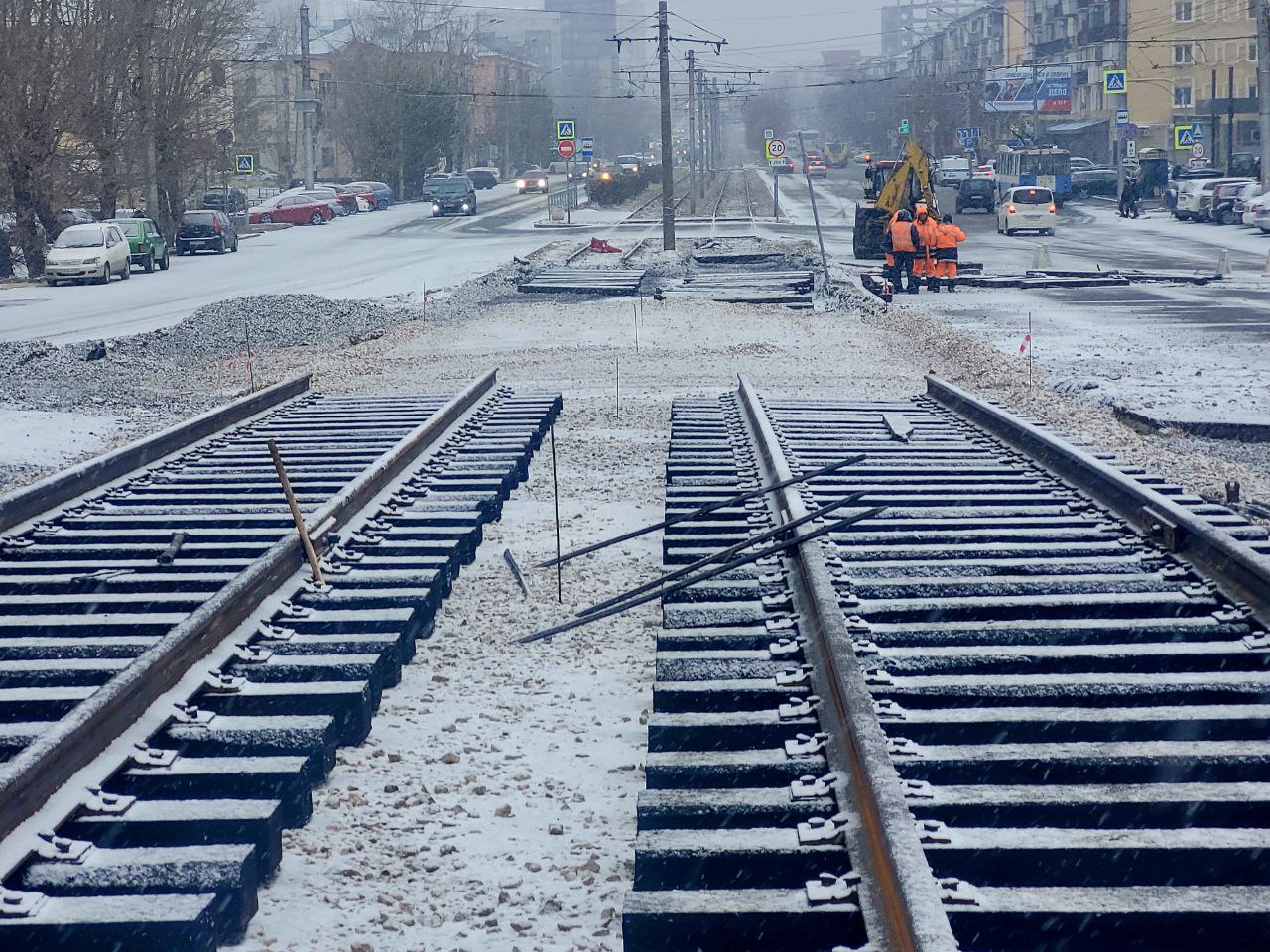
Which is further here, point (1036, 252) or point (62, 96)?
point (62, 96)

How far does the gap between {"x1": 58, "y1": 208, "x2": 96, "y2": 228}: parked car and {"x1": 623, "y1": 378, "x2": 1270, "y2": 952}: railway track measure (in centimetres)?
4219

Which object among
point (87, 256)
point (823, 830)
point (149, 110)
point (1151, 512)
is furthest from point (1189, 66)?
point (823, 830)

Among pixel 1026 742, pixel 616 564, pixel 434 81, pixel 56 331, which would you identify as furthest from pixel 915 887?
pixel 434 81

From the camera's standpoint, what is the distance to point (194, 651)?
592 cm

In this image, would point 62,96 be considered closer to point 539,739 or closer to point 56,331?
point 56,331

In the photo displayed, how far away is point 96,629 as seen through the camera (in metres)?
6.68

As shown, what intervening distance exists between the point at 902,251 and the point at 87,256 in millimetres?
20375

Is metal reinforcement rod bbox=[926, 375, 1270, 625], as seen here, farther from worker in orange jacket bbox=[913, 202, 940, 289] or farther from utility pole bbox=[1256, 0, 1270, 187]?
utility pole bbox=[1256, 0, 1270, 187]

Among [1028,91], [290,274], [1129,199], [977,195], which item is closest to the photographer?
[290,274]

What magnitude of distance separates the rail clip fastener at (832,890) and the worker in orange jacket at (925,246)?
1084 inches

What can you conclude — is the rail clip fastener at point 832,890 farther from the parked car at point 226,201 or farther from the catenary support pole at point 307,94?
the catenary support pole at point 307,94

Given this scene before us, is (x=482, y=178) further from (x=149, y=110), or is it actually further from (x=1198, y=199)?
(x=1198, y=199)

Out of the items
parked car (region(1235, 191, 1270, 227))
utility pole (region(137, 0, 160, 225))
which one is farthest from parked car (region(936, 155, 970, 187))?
utility pole (region(137, 0, 160, 225))

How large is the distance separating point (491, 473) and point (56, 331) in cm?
1827
